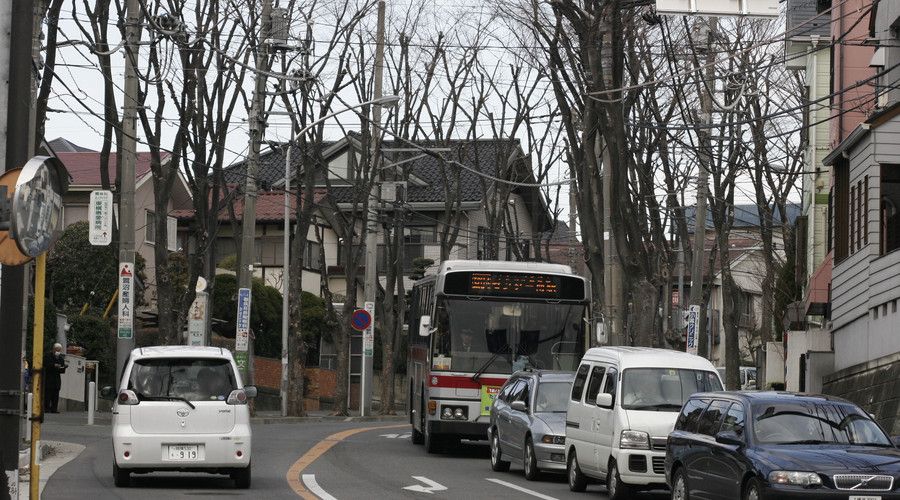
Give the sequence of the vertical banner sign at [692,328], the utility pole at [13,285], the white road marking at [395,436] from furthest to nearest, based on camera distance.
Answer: the vertical banner sign at [692,328] → the white road marking at [395,436] → the utility pole at [13,285]

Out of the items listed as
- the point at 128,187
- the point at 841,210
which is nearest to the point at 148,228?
the point at 128,187

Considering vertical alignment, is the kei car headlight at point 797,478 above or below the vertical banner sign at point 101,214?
below

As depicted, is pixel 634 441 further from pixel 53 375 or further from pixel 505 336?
pixel 53 375

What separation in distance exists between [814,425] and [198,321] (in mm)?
18827

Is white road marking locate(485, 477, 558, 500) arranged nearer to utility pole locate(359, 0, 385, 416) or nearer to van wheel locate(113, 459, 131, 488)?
van wheel locate(113, 459, 131, 488)

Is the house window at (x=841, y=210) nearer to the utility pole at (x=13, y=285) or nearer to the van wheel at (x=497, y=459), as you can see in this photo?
the van wheel at (x=497, y=459)

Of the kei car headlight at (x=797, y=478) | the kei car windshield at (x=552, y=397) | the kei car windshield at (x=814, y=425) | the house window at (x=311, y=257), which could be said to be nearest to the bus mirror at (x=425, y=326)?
the kei car windshield at (x=552, y=397)

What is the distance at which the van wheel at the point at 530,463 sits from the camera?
20248mm

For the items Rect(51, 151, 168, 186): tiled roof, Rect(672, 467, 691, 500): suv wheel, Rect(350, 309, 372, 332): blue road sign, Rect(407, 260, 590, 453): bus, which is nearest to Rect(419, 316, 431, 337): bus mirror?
Rect(407, 260, 590, 453): bus

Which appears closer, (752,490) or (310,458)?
(752,490)

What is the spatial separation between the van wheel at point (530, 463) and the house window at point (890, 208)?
8587 millimetres

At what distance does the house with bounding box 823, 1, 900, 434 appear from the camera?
2425 centimetres

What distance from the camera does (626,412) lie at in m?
17.3

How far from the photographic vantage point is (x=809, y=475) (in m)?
12.9
